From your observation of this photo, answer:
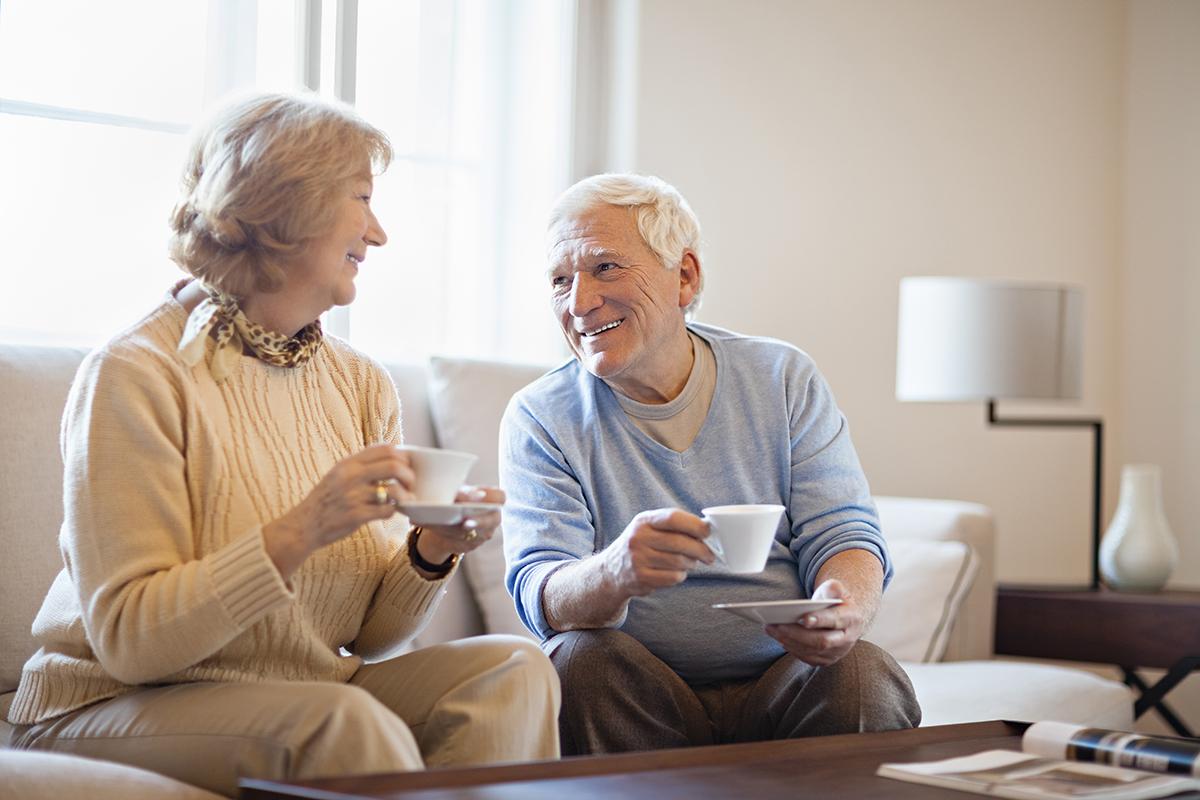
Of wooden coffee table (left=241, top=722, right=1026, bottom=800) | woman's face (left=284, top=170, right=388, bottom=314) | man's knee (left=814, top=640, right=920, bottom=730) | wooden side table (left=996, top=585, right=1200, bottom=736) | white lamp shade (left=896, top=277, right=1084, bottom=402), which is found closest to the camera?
wooden coffee table (left=241, top=722, right=1026, bottom=800)

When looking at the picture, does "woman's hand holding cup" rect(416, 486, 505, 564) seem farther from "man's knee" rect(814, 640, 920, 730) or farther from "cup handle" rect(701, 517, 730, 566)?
"man's knee" rect(814, 640, 920, 730)

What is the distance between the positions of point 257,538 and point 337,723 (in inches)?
8.1

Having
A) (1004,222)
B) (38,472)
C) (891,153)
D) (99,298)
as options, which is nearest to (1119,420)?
(1004,222)

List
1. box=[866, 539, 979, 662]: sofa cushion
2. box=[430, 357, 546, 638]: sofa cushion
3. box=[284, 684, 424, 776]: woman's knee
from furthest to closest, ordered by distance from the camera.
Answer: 1. box=[866, 539, 979, 662]: sofa cushion
2. box=[430, 357, 546, 638]: sofa cushion
3. box=[284, 684, 424, 776]: woman's knee

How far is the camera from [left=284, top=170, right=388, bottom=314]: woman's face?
1.53 meters

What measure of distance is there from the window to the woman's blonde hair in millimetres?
682

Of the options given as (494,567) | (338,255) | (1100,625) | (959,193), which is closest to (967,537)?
(1100,625)

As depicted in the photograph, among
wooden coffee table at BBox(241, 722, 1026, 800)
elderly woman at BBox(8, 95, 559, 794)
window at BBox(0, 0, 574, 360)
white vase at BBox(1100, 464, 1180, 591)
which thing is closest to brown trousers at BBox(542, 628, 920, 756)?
wooden coffee table at BBox(241, 722, 1026, 800)

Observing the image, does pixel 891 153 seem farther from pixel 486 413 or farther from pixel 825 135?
pixel 486 413

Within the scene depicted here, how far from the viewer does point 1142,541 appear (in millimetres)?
3156

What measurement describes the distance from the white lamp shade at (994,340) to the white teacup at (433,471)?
2.05 m

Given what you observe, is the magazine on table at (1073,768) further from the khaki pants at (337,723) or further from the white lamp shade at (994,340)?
the white lamp shade at (994,340)

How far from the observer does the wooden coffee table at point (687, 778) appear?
1155 mm

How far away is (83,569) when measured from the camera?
1.34 m
